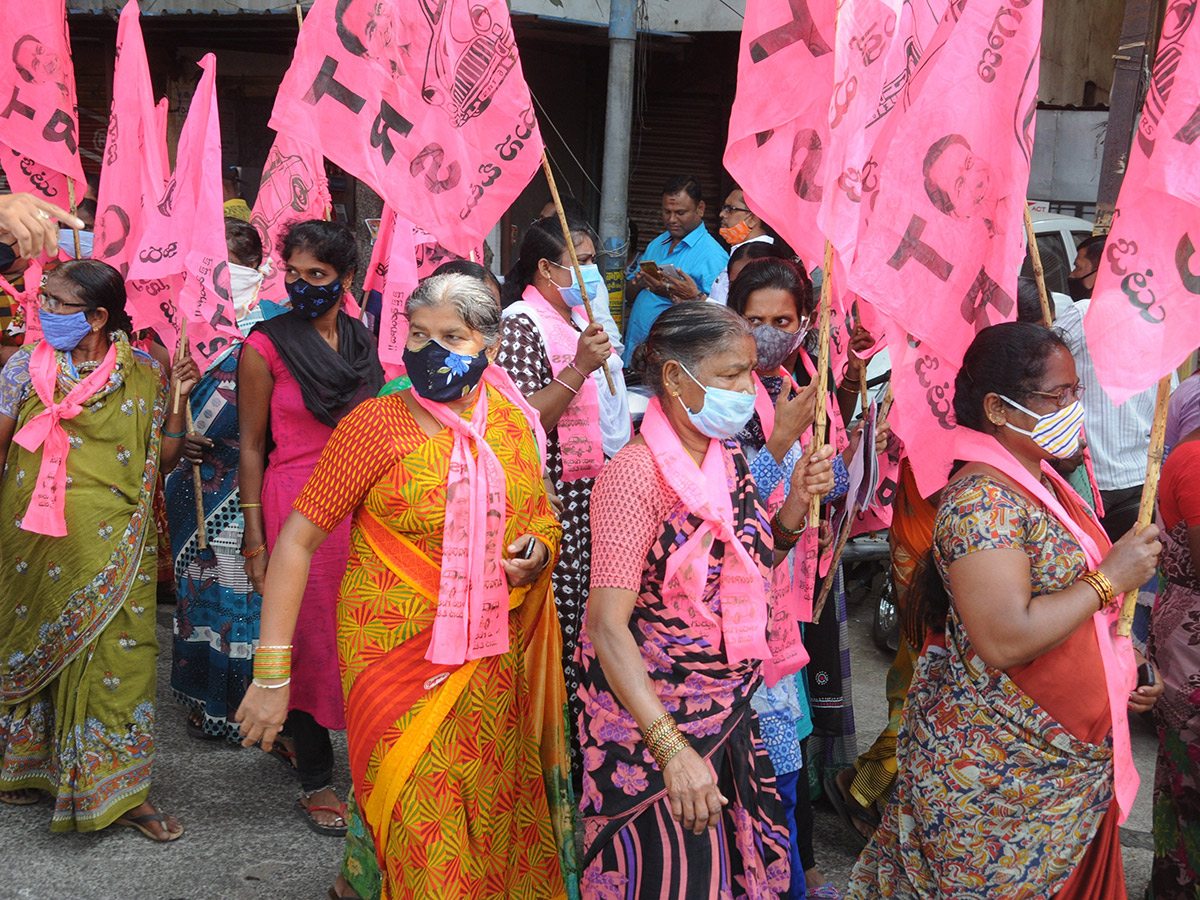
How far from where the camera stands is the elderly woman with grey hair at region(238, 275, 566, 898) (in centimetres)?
286

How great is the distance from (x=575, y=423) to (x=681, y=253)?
362cm

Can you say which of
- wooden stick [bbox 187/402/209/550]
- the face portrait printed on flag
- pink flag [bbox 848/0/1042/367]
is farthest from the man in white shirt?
wooden stick [bbox 187/402/209/550]

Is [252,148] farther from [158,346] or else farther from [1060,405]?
[1060,405]

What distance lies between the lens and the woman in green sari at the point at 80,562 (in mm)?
3924

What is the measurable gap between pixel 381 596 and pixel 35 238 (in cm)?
120

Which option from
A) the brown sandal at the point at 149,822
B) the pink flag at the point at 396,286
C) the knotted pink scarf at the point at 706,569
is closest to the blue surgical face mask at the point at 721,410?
the knotted pink scarf at the point at 706,569

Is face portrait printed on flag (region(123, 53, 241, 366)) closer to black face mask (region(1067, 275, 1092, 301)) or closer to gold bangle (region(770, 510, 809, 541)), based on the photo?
gold bangle (region(770, 510, 809, 541))

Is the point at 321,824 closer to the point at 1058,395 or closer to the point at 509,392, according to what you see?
the point at 509,392

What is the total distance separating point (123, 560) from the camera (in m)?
4.04

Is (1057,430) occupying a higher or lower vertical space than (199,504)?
higher

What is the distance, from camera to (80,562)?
3.97 m

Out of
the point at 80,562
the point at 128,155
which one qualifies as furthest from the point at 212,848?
the point at 128,155

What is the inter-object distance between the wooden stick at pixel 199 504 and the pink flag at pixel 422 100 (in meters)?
1.53

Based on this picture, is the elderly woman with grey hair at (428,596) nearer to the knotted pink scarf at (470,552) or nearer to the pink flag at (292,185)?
the knotted pink scarf at (470,552)
